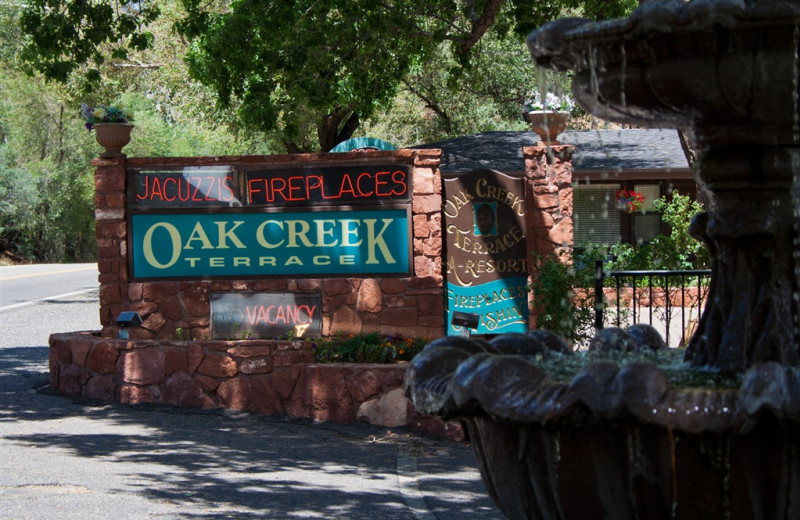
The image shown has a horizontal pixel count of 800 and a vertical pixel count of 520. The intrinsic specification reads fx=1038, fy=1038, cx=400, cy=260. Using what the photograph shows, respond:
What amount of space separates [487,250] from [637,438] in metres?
7.51

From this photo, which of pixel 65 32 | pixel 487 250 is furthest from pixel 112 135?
pixel 487 250

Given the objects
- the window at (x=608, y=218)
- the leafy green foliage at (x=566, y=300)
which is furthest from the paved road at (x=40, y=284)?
the leafy green foliage at (x=566, y=300)

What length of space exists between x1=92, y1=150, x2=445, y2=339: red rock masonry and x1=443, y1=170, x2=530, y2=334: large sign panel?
0.37 m

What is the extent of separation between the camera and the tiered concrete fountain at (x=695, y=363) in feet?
11.8

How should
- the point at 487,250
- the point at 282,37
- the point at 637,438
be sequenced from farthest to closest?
the point at 282,37
the point at 487,250
the point at 637,438

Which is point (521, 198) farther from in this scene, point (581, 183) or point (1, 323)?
point (581, 183)

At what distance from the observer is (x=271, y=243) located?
427 inches

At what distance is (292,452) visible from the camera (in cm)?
799

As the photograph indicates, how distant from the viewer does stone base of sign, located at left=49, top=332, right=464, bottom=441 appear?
8.86m

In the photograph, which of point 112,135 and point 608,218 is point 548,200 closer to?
point 112,135

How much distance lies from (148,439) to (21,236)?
42456 millimetres

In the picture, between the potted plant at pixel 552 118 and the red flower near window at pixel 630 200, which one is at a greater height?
the potted plant at pixel 552 118

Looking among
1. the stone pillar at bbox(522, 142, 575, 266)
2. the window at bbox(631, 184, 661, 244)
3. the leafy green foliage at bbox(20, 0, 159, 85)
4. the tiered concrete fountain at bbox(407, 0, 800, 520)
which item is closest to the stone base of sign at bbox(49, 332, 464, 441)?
the stone pillar at bbox(522, 142, 575, 266)

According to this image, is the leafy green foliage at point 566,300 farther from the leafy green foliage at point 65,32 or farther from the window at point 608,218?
the window at point 608,218
